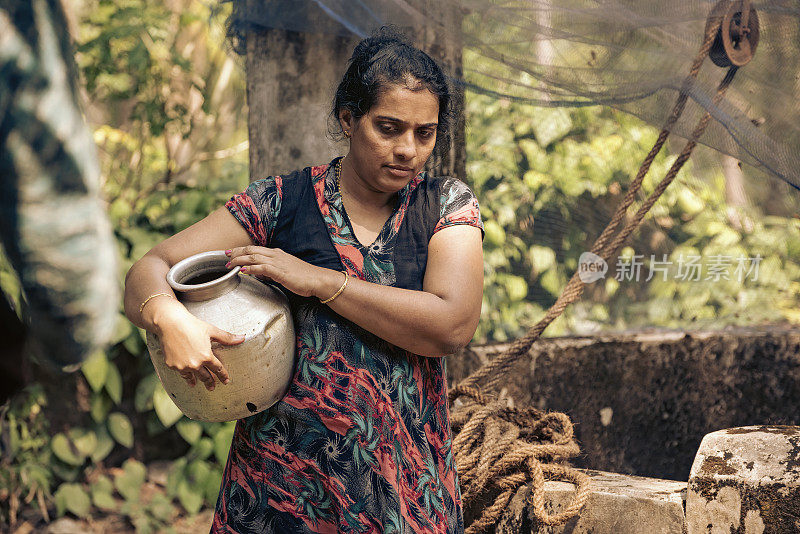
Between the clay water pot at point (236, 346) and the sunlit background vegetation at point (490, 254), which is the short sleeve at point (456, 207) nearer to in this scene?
the clay water pot at point (236, 346)

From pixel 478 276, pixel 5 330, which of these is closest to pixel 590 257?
pixel 478 276

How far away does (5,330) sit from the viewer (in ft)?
2.62

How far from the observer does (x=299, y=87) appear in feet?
8.02

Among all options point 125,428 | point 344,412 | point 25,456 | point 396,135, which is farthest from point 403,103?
point 25,456

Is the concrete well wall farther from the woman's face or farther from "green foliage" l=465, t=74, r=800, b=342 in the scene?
the woman's face

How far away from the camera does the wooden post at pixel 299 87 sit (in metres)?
2.43

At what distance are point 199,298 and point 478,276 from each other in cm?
55

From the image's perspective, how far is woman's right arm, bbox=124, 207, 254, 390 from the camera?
1360 millimetres

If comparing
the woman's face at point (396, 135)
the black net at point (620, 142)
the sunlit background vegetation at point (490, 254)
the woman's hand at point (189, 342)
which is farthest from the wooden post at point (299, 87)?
the woman's hand at point (189, 342)

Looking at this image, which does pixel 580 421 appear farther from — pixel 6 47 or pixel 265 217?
pixel 6 47

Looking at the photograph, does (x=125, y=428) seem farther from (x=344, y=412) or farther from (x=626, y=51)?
(x=626, y=51)

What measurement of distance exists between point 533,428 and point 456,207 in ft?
3.41

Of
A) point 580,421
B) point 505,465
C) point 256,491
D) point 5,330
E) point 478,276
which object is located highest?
point 5,330

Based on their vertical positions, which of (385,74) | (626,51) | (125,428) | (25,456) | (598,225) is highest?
(626,51)
